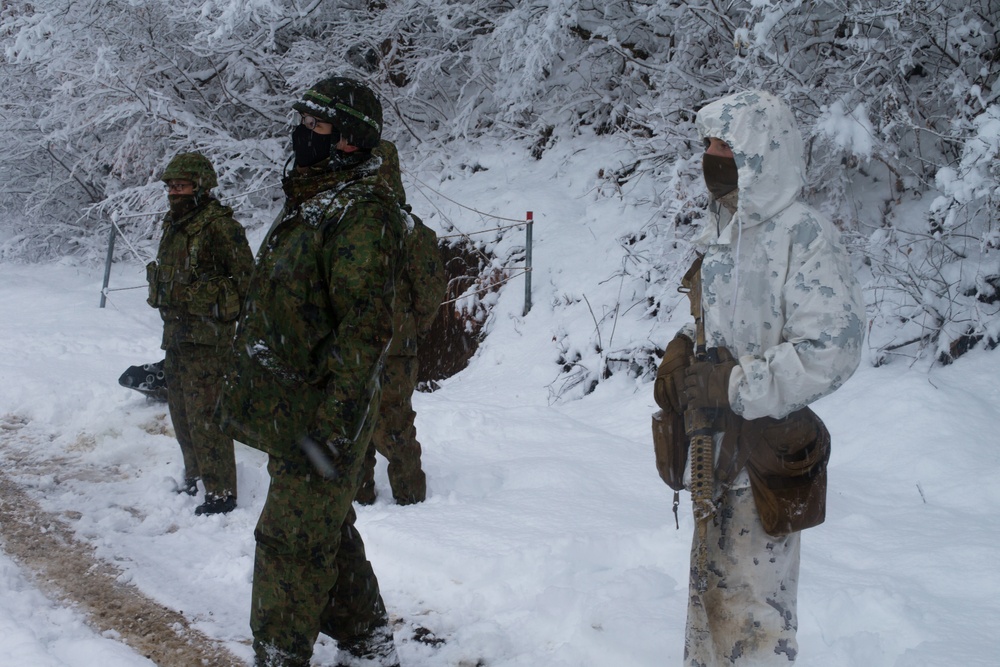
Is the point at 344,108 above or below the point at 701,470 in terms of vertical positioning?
above

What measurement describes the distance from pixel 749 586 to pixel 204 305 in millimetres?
3382

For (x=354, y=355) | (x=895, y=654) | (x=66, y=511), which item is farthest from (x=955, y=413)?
(x=66, y=511)

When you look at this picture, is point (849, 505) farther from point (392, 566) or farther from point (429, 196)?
point (429, 196)

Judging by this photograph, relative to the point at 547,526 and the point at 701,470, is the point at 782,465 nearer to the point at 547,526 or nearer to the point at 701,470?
the point at 701,470

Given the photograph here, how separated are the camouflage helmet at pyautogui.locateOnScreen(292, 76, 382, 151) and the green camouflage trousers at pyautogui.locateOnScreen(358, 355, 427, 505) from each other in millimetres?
1931

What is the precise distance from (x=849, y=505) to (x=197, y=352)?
3732 mm

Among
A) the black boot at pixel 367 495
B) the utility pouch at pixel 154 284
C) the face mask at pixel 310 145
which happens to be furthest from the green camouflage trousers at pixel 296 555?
the utility pouch at pixel 154 284

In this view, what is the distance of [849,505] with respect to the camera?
443 cm

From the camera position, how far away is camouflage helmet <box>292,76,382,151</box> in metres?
2.66

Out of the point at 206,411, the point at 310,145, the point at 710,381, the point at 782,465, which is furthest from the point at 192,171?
the point at 782,465

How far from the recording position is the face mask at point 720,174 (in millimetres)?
2400

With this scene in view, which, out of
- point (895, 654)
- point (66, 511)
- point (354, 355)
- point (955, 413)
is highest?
point (354, 355)

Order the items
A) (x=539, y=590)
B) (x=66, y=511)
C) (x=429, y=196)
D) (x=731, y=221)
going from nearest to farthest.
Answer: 1. (x=731, y=221)
2. (x=539, y=590)
3. (x=66, y=511)
4. (x=429, y=196)

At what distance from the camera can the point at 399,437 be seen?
182 inches
